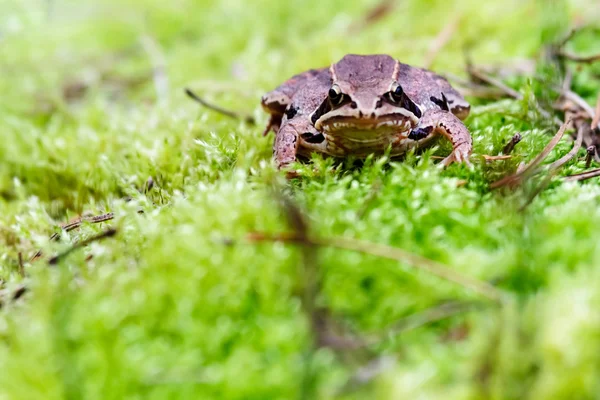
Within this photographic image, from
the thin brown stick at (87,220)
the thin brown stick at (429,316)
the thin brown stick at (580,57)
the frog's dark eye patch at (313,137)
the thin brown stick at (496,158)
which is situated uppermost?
the thin brown stick at (580,57)

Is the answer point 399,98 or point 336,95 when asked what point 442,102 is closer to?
point 399,98

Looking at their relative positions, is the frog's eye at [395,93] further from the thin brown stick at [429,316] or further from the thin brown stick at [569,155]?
the thin brown stick at [429,316]

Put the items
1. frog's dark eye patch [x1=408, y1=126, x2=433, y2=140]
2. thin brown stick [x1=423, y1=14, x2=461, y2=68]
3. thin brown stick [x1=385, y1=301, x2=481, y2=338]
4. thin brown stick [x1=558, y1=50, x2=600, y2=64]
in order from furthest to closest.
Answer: thin brown stick [x1=423, y1=14, x2=461, y2=68], thin brown stick [x1=558, y1=50, x2=600, y2=64], frog's dark eye patch [x1=408, y1=126, x2=433, y2=140], thin brown stick [x1=385, y1=301, x2=481, y2=338]

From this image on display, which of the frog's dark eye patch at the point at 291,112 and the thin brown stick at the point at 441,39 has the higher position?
the thin brown stick at the point at 441,39

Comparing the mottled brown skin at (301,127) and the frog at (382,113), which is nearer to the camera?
the frog at (382,113)

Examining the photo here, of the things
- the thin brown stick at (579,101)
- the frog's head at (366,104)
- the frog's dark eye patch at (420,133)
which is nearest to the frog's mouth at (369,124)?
the frog's head at (366,104)

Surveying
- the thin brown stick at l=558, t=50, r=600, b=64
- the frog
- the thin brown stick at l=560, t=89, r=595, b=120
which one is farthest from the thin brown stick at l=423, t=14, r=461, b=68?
the frog

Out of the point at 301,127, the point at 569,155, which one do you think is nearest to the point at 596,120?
the point at 569,155

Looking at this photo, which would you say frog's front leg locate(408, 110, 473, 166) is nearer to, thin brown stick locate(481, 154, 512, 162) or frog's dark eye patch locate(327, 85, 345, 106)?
thin brown stick locate(481, 154, 512, 162)

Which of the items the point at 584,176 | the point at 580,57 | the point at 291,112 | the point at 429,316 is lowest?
the point at 429,316
